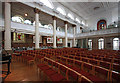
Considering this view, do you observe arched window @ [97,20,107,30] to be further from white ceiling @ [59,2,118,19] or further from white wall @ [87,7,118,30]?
white ceiling @ [59,2,118,19]

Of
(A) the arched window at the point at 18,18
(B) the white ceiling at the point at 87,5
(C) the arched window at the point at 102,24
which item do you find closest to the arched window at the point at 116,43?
(C) the arched window at the point at 102,24

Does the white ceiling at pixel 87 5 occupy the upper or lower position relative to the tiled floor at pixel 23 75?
upper

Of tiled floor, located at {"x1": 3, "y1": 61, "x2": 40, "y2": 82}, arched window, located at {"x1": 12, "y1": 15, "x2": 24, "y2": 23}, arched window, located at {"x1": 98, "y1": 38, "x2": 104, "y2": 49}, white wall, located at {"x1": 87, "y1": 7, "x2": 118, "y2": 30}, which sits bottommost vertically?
tiled floor, located at {"x1": 3, "y1": 61, "x2": 40, "y2": 82}

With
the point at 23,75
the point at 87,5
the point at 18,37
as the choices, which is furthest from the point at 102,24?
the point at 23,75

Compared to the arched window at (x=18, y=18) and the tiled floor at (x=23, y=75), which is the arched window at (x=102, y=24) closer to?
the arched window at (x=18, y=18)

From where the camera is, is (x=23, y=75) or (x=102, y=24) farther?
(x=102, y=24)

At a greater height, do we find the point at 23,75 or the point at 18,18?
the point at 18,18

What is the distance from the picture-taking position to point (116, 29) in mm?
12180

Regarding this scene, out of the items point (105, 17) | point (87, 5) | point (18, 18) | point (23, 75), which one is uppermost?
point (87, 5)

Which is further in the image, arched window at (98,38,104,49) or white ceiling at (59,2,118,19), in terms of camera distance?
arched window at (98,38,104,49)

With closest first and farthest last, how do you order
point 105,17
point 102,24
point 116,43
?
point 116,43, point 105,17, point 102,24

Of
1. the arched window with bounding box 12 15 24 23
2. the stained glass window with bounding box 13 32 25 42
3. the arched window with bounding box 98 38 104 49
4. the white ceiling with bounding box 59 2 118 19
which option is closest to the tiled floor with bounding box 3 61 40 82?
the stained glass window with bounding box 13 32 25 42

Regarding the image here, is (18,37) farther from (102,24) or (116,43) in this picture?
(102,24)

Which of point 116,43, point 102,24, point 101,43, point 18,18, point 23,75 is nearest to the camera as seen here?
point 23,75
